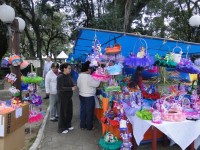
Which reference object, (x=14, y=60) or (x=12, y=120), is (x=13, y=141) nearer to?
(x=12, y=120)

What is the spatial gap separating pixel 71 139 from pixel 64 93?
3.56 feet

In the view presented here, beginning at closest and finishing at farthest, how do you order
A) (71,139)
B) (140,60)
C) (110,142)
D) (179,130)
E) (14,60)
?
(179,130) → (110,142) → (140,60) → (14,60) → (71,139)

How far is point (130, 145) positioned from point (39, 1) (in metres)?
18.8

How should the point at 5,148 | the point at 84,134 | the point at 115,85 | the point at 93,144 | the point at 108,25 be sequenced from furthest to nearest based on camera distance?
the point at 108,25 → the point at 84,134 → the point at 93,144 → the point at 115,85 → the point at 5,148

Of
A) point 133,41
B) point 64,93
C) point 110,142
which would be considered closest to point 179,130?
point 110,142

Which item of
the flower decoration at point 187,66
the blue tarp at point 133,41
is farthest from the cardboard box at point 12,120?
the flower decoration at point 187,66

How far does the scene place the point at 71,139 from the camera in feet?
18.4

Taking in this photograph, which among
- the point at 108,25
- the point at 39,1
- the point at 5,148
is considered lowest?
the point at 5,148

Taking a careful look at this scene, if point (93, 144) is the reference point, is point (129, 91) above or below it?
above

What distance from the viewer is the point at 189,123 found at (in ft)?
13.6

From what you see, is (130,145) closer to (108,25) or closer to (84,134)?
(84,134)

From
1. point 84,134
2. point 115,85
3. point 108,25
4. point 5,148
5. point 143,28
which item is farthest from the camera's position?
point 143,28

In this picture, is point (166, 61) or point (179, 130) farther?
point (166, 61)

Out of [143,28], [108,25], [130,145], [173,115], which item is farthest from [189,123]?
[143,28]
